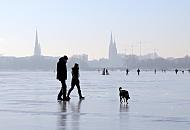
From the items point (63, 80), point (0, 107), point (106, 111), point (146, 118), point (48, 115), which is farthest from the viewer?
point (63, 80)

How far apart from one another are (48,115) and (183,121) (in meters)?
3.65

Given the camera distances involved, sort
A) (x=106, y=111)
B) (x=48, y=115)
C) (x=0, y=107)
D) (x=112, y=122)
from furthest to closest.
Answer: (x=0, y=107) → (x=106, y=111) → (x=48, y=115) → (x=112, y=122)

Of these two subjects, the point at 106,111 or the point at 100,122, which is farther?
the point at 106,111

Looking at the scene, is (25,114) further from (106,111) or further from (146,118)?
(146,118)

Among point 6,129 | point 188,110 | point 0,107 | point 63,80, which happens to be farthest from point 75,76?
point 6,129

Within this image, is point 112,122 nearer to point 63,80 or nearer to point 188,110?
point 188,110

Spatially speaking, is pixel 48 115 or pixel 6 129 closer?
pixel 6 129

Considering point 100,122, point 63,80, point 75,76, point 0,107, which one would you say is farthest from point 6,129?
point 75,76

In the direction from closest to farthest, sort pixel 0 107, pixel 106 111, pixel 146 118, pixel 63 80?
pixel 146 118 → pixel 106 111 → pixel 0 107 → pixel 63 80

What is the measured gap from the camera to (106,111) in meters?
14.6

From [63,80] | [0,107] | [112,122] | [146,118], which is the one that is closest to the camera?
[112,122]

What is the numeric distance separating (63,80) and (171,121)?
7964 millimetres

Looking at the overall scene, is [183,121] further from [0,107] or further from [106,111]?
[0,107]

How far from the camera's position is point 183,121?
468 inches
